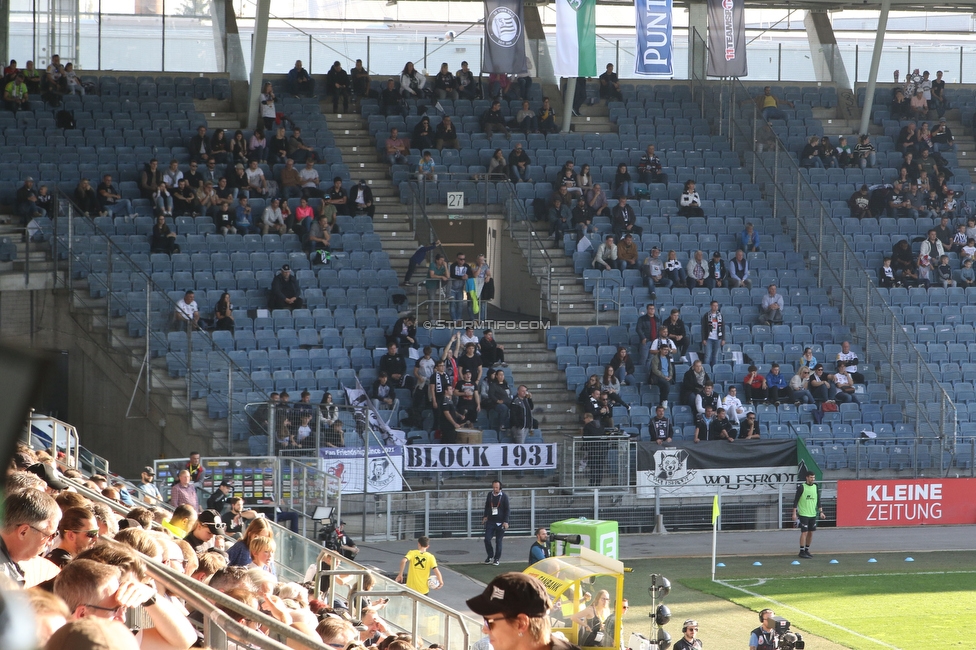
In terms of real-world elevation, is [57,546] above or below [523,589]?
below

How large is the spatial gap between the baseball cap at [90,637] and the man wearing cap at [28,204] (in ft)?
72.8

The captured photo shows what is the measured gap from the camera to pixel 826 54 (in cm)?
3394

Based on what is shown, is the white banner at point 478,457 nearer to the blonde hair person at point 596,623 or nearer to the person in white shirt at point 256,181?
the person in white shirt at point 256,181

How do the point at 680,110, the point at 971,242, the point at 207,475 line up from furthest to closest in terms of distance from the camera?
1. the point at 680,110
2. the point at 971,242
3. the point at 207,475

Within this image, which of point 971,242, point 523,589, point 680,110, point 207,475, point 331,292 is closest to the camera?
point 523,589

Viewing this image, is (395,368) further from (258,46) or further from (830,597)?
(830,597)

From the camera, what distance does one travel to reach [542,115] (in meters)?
30.1

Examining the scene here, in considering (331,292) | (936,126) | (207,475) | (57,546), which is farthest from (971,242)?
(57,546)

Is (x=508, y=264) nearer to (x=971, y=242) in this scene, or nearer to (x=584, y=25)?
(x=584, y=25)

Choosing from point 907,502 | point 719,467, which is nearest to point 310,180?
point 719,467

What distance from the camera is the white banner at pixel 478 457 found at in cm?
2155

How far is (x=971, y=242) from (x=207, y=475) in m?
18.5

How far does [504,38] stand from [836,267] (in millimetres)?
8522

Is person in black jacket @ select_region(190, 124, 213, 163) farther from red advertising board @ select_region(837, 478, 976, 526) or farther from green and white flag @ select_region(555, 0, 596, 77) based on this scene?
red advertising board @ select_region(837, 478, 976, 526)
